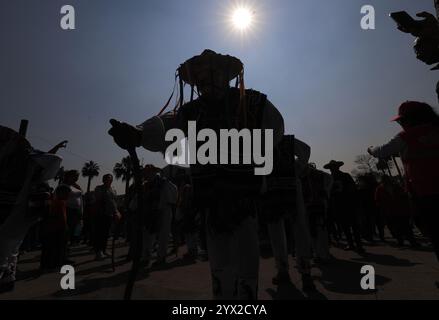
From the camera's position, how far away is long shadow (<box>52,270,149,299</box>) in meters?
3.41

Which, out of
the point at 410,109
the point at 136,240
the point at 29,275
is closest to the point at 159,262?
the point at 29,275

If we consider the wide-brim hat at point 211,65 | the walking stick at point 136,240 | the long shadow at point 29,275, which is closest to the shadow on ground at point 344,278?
the walking stick at point 136,240

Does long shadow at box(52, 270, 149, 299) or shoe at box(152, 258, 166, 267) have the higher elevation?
long shadow at box(52, 270, 149, 299)

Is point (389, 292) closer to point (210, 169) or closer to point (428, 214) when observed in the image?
point (428, 214)

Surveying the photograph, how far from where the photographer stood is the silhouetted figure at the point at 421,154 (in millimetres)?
2871

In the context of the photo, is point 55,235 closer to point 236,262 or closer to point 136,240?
point 136,240

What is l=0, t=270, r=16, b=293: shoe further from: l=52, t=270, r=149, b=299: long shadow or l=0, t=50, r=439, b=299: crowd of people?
l=52, t=270, r=149, b=299: long shadow

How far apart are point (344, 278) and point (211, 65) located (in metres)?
3.34

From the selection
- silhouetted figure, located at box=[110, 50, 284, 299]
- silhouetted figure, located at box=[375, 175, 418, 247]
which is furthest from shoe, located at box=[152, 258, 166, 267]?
silhouetted figure, located at box=[375, 175, 418, 247]

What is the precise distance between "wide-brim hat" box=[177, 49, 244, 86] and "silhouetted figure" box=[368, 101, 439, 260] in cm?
205

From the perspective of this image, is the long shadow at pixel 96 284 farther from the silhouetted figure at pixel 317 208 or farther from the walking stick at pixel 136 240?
the silhouetted figure at pixel 317 208

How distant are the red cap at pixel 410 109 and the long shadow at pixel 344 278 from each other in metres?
1.95

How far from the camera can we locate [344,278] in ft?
12.6
